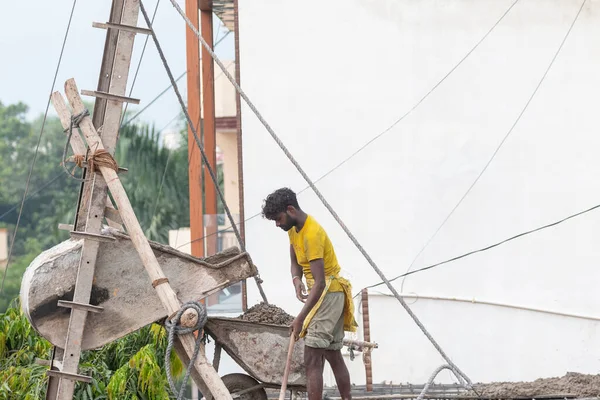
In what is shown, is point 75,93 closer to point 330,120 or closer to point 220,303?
point 330,120

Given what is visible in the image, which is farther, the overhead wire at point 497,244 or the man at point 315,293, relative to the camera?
the overhead wire at point 497,244

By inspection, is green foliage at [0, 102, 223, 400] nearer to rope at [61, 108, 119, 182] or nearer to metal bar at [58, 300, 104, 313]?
rope at [61, 108, 119, 182]

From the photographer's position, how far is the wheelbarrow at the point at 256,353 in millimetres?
6246

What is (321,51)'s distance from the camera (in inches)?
437

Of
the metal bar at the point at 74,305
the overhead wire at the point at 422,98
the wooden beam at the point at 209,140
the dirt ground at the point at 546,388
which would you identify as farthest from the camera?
the wooden beam at the point at 209,140

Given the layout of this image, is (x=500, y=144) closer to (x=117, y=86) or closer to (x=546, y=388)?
(x=546, y=388)

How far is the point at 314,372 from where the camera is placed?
6.23m

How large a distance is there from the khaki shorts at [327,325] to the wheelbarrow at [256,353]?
9.1 inches

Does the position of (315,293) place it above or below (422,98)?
below

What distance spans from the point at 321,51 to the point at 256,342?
559 centimetres

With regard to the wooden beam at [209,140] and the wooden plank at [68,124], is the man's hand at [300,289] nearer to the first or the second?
the wooden plank at [68,124]

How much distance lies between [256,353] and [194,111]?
20.3 ft

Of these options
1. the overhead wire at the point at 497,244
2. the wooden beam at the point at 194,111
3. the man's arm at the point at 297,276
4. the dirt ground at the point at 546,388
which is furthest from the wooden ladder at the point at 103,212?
the wooden beam at the point at 194,111

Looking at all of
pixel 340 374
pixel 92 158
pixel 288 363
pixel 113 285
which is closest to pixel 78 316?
pixel 113 285
